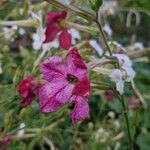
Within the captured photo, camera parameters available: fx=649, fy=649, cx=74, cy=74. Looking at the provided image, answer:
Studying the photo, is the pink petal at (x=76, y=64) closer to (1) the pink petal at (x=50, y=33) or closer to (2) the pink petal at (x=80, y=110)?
(2) the pink petal at (x=80, y=110)

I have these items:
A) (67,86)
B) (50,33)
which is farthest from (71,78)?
(50,33)

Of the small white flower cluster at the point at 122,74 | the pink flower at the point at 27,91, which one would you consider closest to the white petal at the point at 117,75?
the small white flower cluster at the point at 122,74

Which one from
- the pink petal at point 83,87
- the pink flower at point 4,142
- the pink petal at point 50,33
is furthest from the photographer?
the pink flower at point 4,142

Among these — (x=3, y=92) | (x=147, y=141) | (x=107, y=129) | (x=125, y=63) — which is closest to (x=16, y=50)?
(x=147, y=141)

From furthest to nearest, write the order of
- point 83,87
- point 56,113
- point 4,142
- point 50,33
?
1. point 4,142
2. point 56,113
3. point 50,33
4. point 83,87

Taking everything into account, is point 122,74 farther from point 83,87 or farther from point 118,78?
point 83,87

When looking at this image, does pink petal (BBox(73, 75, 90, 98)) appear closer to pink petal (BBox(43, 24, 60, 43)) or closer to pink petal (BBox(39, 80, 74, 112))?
pink petal (BBox(39, 80, 74, 112))

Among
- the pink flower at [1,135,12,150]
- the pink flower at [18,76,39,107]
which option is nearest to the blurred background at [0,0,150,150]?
the pink flower at [1,135,12,150]
